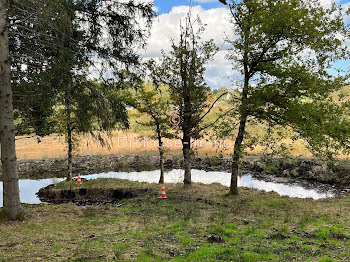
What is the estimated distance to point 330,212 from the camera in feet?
42.2

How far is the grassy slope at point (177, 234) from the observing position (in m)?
6.97

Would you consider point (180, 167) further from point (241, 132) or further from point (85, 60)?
point (85, 60)

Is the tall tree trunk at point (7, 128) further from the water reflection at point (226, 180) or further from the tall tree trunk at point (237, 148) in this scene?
the water reflection at point (226, 180)

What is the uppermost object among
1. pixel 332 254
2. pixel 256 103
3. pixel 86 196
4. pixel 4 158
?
pixel 256 103

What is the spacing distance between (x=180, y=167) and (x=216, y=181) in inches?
391

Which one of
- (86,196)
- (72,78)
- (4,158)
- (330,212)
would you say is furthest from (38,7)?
(86,196)

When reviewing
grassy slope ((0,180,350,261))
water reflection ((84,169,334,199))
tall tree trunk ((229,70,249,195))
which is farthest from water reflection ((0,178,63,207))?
tall tree trunk ((229,70,249,195))

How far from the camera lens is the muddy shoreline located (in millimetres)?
28906

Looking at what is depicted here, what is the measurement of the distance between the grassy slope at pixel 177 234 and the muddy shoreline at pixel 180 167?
48.9 ft

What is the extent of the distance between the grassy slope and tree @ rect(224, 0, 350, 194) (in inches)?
155

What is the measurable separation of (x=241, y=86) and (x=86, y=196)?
13174 millimetres

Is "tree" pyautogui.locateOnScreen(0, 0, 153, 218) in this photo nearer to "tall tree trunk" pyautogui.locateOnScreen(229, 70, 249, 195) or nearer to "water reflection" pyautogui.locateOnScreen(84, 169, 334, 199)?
"tall tree trunk" pyautogui.locateOnScreen(229, 70, 249, 195)

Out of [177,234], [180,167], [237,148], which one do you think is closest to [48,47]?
[177,234]

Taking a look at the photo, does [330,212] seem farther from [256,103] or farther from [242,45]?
[242,45]
